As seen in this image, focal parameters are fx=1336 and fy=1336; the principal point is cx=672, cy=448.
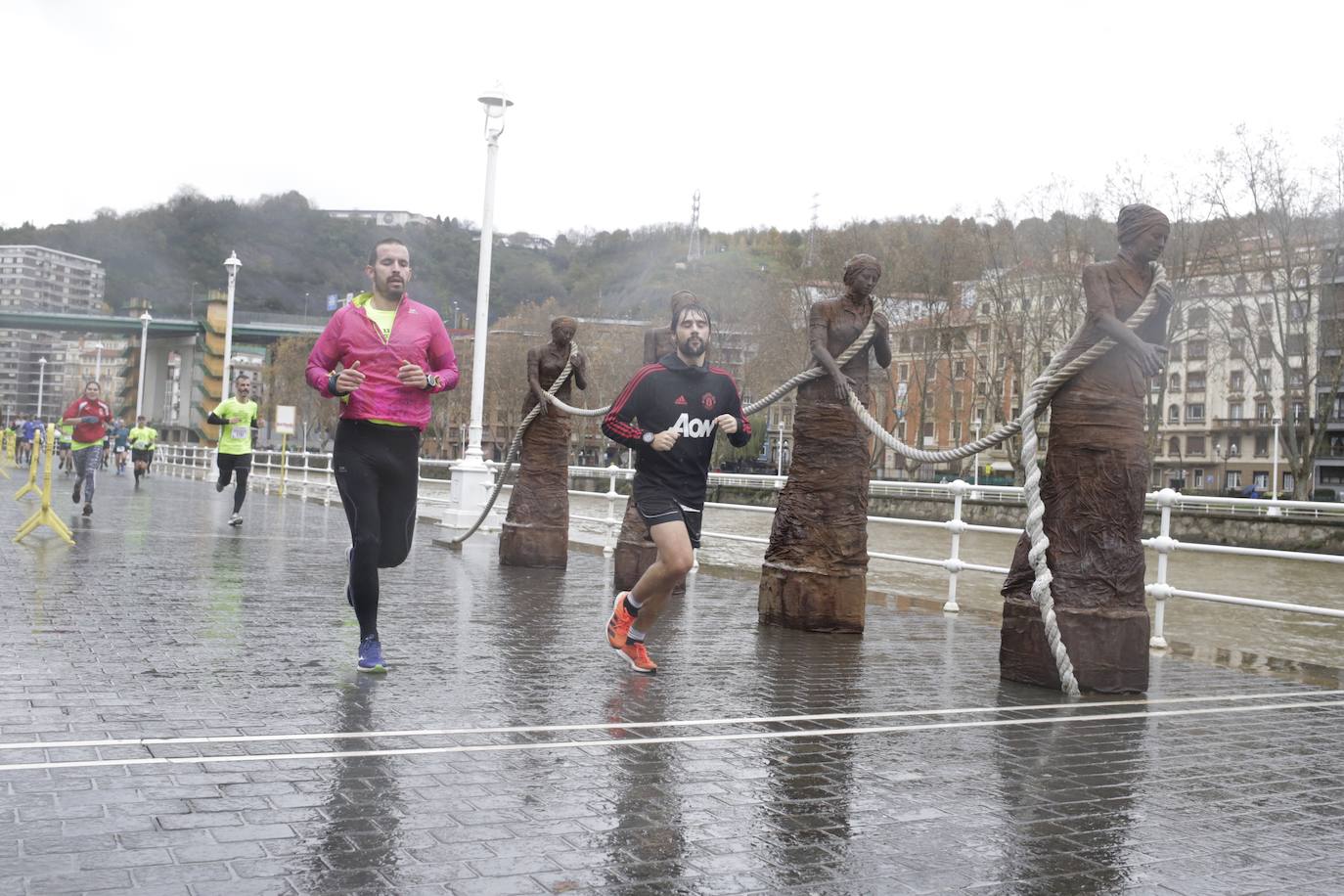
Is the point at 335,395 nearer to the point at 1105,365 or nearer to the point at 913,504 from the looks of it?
the point at 1105,365

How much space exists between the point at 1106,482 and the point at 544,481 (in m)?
7.55

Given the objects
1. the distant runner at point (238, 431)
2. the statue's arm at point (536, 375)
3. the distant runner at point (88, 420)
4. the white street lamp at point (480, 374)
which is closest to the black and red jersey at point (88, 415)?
the distant runner at point (88, 420)

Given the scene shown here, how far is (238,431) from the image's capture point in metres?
17.4

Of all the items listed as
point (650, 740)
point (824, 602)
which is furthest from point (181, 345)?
point (650, 740)

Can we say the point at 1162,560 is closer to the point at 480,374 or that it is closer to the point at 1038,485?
the point at 1038,485

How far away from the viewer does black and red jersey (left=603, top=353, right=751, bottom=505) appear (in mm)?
6945

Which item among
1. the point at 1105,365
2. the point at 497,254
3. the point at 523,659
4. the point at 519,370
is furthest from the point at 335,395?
the point at 497,254

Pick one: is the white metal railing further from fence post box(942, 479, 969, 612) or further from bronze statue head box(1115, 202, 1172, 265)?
bronze statue head box(1115, 202, 1172, 265)

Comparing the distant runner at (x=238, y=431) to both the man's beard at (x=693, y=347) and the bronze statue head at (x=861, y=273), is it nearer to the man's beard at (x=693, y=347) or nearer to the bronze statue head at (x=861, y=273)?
the bronze statue head at (x=861, y=273)

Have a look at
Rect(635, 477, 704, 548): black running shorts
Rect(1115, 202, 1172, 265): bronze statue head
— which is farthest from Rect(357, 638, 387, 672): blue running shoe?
Rect(1115, 202, 1172, 265): bronze statue head

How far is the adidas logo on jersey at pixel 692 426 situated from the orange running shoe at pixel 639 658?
1.15m

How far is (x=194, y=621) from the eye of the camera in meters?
8.26

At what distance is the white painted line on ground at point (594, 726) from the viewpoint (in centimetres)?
484

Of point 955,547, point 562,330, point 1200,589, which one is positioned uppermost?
point 562,330
